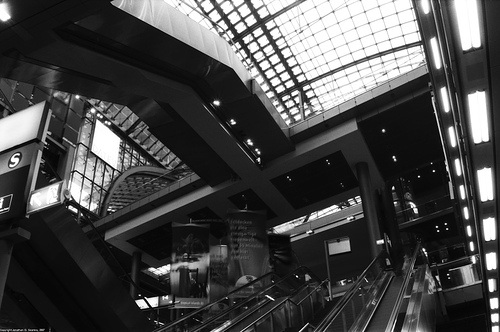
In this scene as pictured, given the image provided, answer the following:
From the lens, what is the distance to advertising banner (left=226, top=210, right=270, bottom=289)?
51.4 feet

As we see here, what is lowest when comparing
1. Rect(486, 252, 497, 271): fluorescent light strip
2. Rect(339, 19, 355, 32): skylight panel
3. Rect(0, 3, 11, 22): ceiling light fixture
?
Rect(486, 252, 497, 271): fluorescent light strip

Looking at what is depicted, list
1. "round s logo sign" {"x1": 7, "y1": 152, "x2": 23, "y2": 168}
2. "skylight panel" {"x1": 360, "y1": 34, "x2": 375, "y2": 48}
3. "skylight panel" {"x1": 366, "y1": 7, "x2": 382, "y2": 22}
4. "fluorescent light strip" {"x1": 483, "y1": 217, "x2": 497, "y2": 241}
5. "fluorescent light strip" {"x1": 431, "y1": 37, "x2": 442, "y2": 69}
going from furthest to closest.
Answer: "skylight panel" {"x1": 360, "y1": 34, "x2": 375, "y2": 48}
"skylight panel" {"x1": 366, "y1": 7, "x2": 382, "y2": 22}
"fluorescent light strip" {"x1": 483, "y1": 217, "x2": 497, "y2": 241}
"round s logo sign" {"x1": 7, "y1": 152, "x2": 23, "y2": 168}
"fluorescent light strip" {"x1": 431, "y1": 37, "x2": 442, "y2": 69}

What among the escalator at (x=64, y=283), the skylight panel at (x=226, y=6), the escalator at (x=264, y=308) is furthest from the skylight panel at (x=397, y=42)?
the escalator at (x=64, y=283)

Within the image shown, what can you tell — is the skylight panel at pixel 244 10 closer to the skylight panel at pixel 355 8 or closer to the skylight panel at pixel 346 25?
the skylight panel at pixel 346 25

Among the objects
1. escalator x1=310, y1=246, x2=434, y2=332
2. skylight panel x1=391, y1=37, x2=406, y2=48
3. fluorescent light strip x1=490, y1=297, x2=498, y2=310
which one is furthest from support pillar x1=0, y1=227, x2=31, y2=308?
skylight panel x1=391, y1=37, x2=406, y2=48

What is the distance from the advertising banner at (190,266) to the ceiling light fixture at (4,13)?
359 inches

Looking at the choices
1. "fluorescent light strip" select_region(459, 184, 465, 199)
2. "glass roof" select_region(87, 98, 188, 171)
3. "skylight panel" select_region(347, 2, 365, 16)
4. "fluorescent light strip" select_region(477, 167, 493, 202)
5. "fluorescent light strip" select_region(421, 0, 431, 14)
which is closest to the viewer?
"fluorescent light strip" select_region(421, 0, 431, 14)

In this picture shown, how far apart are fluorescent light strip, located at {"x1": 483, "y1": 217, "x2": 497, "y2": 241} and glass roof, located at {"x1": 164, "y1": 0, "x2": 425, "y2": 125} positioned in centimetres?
1692

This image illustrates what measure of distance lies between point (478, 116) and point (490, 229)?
3755 millimetres

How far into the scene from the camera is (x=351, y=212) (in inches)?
1029

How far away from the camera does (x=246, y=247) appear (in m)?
16.4

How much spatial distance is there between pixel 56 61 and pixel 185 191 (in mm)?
11299

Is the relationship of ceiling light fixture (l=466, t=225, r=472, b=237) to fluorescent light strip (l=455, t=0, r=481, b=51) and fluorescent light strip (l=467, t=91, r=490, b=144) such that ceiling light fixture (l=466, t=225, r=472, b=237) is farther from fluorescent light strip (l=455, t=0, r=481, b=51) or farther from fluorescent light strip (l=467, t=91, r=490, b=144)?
fluorescent light strip (l=455, t=0, r=481, b=51)

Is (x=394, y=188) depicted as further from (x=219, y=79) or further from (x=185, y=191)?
(x=219, y=79)
